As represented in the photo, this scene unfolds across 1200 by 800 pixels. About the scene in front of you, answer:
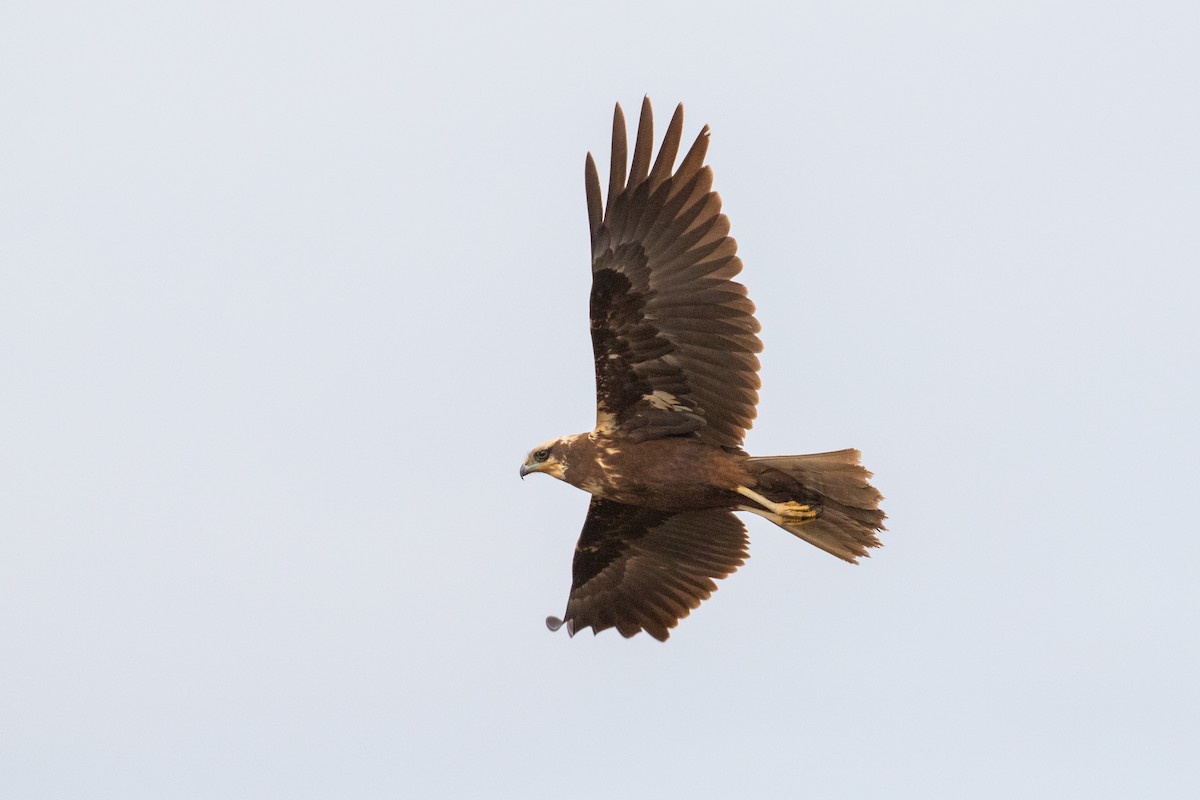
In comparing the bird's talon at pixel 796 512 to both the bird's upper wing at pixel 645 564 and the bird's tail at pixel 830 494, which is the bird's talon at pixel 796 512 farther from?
the bird's upper wing at pixel 645 564

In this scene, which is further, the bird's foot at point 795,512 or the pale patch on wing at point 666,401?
the pale patch on wing at point 666,401

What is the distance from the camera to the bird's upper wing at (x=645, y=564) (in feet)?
51.4

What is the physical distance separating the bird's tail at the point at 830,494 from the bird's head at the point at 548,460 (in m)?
1.60

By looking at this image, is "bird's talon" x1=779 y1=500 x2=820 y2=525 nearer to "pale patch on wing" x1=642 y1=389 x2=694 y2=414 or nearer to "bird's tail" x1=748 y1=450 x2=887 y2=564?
"bird's tail" x1=748 y1=450 x2=887 y2=564

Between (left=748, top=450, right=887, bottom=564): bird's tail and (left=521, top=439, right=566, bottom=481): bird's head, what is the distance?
1602 mm

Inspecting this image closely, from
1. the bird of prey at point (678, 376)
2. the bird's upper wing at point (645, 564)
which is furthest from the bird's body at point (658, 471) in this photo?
the bird's upper wing at point (645, 564)

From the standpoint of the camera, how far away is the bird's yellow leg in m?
13.9

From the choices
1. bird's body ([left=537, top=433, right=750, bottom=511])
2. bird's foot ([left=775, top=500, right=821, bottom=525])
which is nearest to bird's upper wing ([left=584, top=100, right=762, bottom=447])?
bird's body ([left=537, top=433, right=750, bottom=511])

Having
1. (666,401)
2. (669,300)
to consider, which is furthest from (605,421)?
(669,300)

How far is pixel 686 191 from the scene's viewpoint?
1378 cm

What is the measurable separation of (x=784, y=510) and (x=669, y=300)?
1.82 meters

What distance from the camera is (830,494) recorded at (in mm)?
13867

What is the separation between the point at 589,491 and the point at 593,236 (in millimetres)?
2120

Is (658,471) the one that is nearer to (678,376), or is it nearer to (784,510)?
(678,376)
